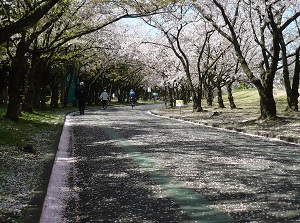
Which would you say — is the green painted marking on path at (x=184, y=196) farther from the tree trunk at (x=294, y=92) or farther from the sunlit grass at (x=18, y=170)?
the tree trunk at (x=294, y=92)

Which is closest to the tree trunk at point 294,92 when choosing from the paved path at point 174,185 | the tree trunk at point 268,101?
the tree trunk at point 268,101

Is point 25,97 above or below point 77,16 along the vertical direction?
below

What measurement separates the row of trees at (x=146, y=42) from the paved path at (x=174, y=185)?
4.43 meters

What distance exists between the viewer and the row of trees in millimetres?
17188

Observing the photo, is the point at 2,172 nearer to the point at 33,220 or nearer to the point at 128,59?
the point at 33,220

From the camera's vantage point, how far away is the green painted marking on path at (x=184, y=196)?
179 inches

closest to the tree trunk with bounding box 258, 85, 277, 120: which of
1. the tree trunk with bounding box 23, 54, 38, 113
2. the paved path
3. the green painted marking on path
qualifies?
the paved path

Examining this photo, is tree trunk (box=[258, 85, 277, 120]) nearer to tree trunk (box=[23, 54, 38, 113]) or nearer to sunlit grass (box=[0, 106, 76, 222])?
sunlit grass (box=[0, 106, 76, 222])

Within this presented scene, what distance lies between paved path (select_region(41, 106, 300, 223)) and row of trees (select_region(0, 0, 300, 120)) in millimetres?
4433

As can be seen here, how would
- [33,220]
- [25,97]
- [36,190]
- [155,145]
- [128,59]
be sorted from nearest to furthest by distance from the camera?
1. [33,220]
2. [36,190]
3. [155,145]
4. [25,97]
5. [128,59]

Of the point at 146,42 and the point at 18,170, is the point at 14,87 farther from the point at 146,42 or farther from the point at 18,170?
the point at 146,42

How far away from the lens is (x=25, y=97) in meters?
24.3

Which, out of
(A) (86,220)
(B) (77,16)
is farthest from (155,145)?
(B) (77,16)

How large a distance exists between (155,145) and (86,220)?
6.84 meters
